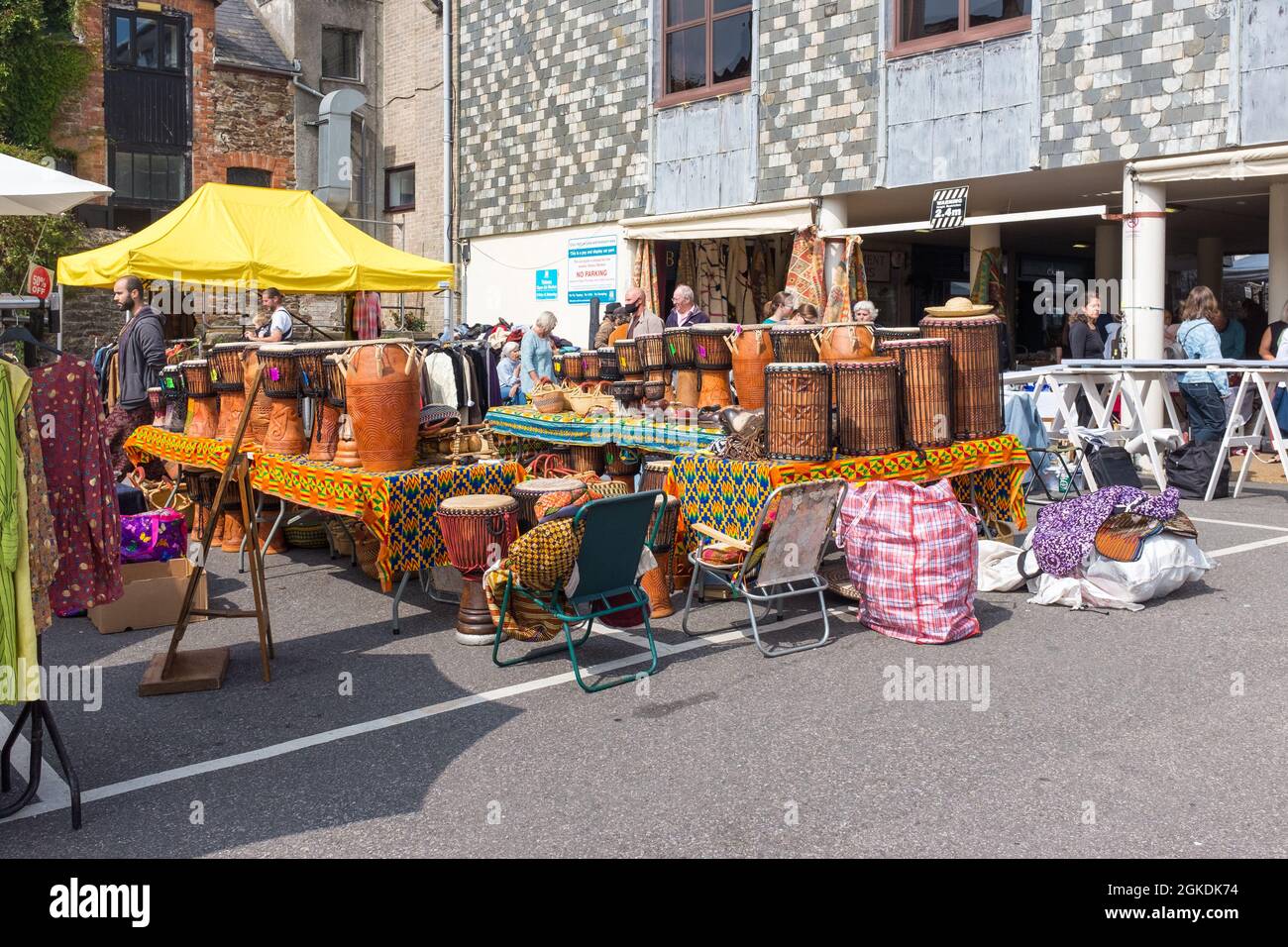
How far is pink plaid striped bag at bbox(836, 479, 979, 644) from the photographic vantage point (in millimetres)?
6164

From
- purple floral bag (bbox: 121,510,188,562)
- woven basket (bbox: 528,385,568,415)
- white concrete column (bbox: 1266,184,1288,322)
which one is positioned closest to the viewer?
purple floral bag (bbox: 121,510,188,562)

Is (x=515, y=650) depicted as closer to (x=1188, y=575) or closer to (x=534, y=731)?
(x=534, y=731)

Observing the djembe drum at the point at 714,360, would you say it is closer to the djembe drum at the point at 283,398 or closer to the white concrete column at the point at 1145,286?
the djembe drum at the point at 283,398

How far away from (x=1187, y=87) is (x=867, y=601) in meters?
8.24

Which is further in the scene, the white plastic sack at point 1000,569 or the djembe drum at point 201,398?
the djembe drum at point 201,398

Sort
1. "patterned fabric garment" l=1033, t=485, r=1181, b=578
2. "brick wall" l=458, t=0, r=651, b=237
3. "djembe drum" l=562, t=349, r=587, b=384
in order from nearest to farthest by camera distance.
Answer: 1. "patterned fabric garment" l=1033, t=485, r=1181, b=578
2. "djembe drum" l=562, t=349, r=587, b=384
3. "brick wall" l=458, t=0, r=651, b=237

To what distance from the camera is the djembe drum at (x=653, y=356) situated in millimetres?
9031

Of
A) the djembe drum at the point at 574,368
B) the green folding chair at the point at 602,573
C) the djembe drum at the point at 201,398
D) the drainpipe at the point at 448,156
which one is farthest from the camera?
the drainpipe at the point at 448,156

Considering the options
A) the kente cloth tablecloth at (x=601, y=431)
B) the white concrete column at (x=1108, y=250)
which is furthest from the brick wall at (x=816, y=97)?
the kente cloth tablecloth at (x=601, y=431)

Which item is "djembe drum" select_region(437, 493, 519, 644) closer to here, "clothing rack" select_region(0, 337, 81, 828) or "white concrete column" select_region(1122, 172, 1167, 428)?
"clothing rack" select_region(0, 337, 81, 828)

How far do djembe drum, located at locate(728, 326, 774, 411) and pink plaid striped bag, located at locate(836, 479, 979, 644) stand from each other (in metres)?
1.95

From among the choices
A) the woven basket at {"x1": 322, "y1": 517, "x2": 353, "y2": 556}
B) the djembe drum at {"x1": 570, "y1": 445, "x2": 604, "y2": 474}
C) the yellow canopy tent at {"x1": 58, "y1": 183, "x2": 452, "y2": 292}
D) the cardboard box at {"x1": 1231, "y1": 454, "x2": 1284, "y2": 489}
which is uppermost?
the yellow canopy tent at {"x1": 58, "y1": 183, "x2": 452, "y2": 292}

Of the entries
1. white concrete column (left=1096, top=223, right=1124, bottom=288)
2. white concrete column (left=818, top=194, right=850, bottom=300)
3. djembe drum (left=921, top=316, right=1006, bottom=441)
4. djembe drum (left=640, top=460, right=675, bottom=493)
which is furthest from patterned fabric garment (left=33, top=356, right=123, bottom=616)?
white concrete column (left=1096, top=223, right=1124, bottom=288)

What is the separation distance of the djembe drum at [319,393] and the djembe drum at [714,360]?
2.53 meters
